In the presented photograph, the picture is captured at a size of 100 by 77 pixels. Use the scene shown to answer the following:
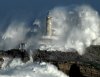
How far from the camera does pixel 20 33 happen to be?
5728 cm

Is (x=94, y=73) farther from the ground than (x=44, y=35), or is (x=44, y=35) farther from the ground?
(x=44, y=35)

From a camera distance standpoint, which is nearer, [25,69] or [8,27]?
[25,69]

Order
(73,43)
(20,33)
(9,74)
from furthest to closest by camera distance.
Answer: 1. (20,33)
2. (73,43)
3. (9,74)

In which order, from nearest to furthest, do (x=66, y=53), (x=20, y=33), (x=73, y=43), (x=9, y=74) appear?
1. (x=9, y=74)
2. (x=66, y=53)
3. (x=73, y=43)
4. (x=20, y=33)

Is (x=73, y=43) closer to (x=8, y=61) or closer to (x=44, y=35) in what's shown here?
(x=44, y=35)

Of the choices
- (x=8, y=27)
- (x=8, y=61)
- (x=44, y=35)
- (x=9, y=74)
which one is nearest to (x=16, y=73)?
(x=9, y=74)

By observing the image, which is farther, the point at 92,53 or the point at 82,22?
the point at 82,22

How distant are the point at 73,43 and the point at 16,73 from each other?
12.6 metres

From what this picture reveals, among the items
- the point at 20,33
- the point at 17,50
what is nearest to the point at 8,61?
the point at 17,50

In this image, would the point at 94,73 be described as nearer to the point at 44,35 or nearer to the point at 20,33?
the point at 44,35

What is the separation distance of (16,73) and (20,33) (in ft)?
55.7

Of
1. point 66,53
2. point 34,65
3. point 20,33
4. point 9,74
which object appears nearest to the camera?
point 9,74

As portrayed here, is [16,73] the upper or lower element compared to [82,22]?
lower

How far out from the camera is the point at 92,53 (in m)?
47.9
